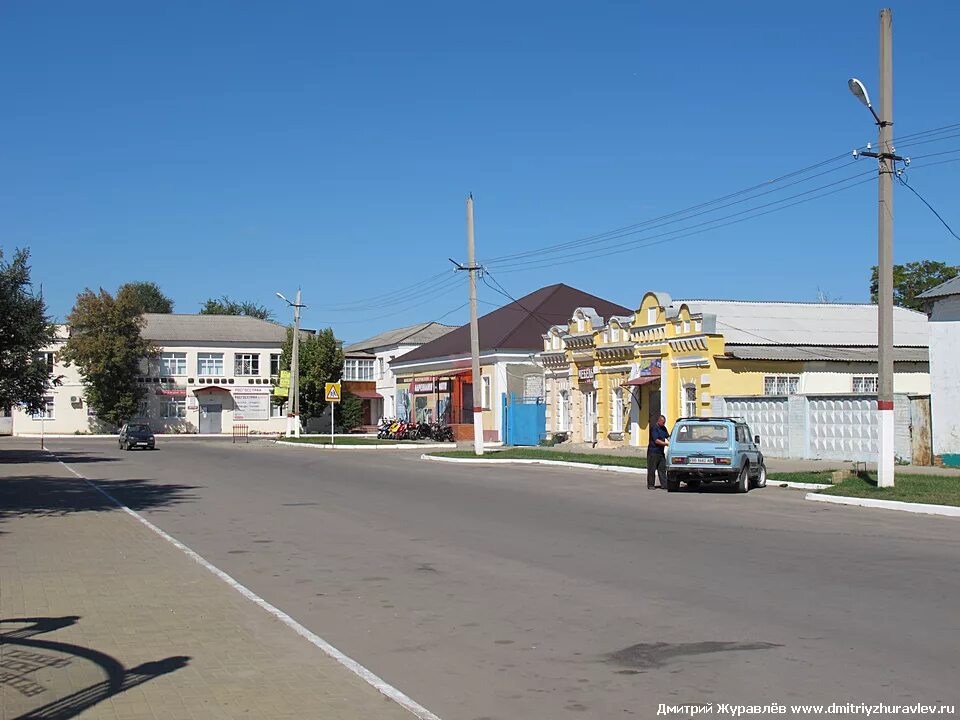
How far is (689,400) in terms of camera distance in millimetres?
38156

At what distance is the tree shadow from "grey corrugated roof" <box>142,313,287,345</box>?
79.4 m

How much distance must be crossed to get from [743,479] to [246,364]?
69.8 m

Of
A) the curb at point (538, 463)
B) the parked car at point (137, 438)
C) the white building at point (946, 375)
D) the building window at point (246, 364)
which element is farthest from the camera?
the building window at point (246, 364)

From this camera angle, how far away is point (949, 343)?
94.4 feet

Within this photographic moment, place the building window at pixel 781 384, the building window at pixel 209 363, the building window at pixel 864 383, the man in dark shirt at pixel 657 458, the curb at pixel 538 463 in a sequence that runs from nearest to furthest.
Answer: the man in dark shirt at pixel 657 458 < the curb at pixel 538 463 < the building window at pixel 781 384 < the building window at pixel 864 383 < the building window at pixel 209 363

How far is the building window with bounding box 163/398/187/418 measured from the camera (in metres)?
85.6

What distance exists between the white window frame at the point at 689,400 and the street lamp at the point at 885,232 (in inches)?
613

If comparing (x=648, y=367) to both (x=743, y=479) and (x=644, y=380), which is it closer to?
(x=644, y=380)

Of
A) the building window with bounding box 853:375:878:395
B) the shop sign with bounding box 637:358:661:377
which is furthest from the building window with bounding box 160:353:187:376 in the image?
the building window with bounding box 853:375:878:395

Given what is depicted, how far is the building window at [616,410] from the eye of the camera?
1724 inches

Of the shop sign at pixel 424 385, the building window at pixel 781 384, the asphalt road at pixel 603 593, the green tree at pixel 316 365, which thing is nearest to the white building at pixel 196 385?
the green tree at pixel 316 365

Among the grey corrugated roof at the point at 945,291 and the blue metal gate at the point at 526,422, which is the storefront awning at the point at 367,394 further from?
the grey corrugated roof at the point at 945,291

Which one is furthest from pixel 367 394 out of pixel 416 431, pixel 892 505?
pixel 892 505

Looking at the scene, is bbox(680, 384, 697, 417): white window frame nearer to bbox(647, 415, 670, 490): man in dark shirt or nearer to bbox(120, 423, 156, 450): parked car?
bbox(647, 415, 670, 490): man in dark shirt
